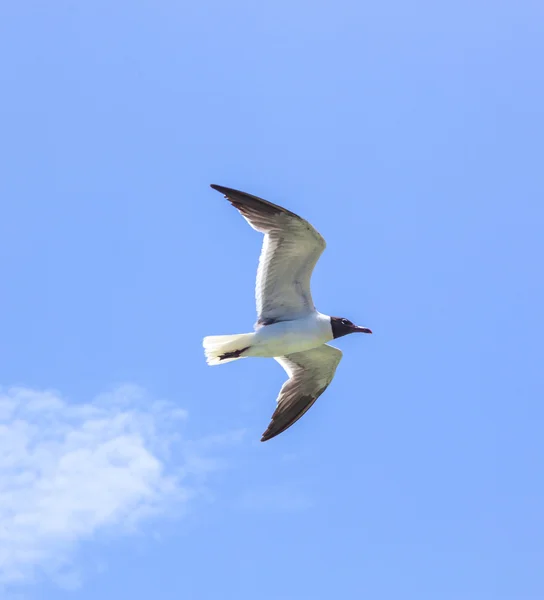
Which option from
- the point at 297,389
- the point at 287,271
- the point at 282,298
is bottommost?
the point at 297,389

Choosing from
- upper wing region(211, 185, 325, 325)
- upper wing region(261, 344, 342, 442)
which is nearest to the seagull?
upper wing region(211, 185, 325, 325)

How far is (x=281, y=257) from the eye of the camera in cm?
1330

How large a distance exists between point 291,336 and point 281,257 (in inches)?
47.8

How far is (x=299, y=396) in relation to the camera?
1503 cm

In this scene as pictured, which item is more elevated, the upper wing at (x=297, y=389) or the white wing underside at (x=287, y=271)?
the white wing underside at (x=287, y=271)

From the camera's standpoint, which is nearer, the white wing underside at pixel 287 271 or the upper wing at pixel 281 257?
the upper wing at pixel 281 257

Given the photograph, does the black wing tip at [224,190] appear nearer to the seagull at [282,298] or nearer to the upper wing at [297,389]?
the seagull at [282,298]

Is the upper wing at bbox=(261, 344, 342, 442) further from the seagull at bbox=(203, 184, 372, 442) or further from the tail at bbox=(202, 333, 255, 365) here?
the tail at bbox=(202, 333, 255, 365)

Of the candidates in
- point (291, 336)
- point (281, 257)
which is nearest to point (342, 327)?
point (291, 336)

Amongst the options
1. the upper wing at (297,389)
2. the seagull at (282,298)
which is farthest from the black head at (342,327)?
the upper wing at (297,389)

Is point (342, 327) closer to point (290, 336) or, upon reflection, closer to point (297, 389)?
point (290, 336)

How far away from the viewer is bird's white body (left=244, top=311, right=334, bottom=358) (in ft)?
44.4

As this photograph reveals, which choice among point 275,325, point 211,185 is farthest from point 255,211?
point 275,325

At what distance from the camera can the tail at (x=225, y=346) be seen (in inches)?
529
